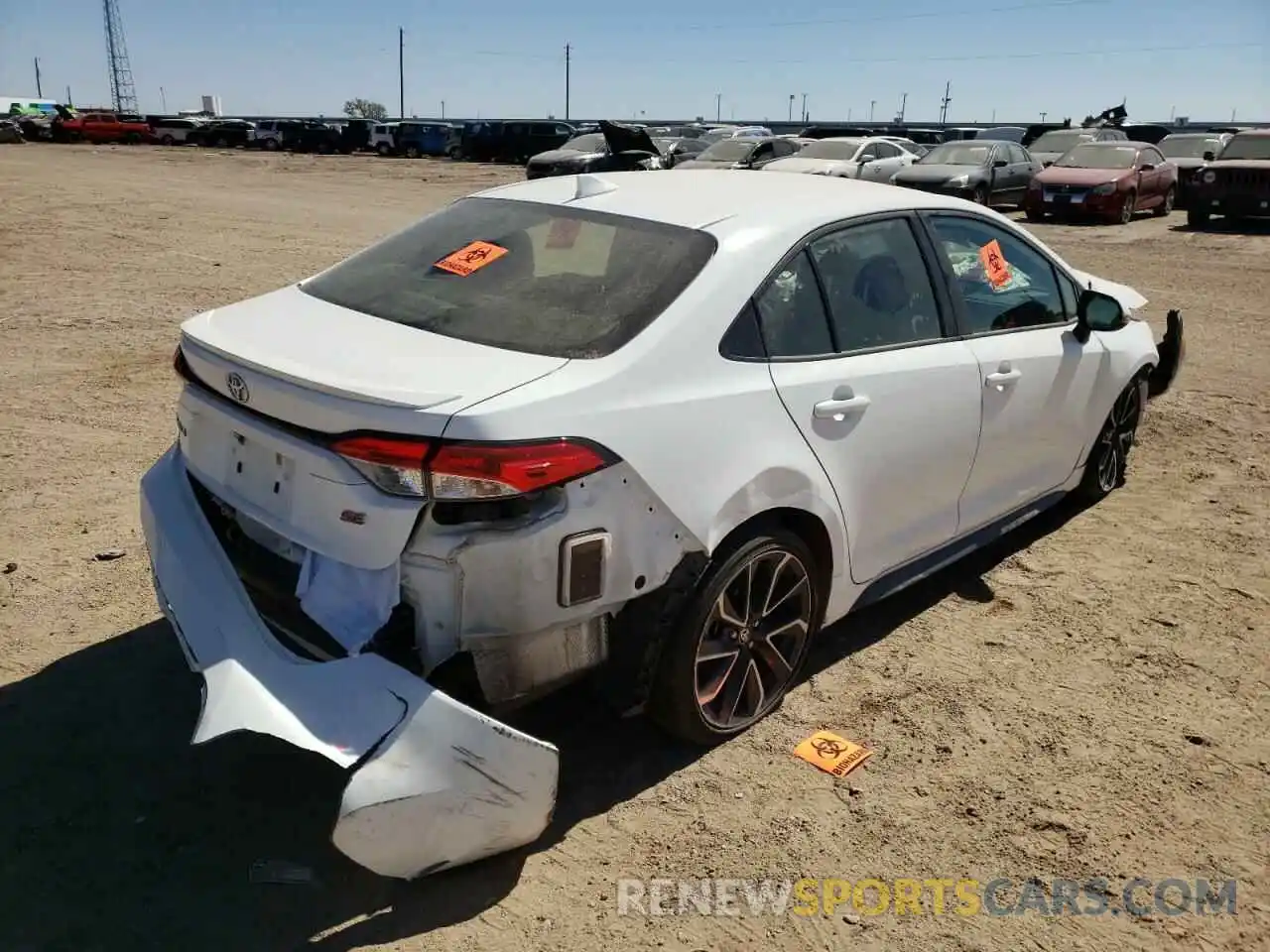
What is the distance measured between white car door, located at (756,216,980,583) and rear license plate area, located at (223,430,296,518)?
1410mm

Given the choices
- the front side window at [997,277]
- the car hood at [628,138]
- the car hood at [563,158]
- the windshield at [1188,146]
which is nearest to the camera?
the front side window at [997,277]

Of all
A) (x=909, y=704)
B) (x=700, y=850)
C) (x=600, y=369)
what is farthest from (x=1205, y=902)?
(x=600, y=369)

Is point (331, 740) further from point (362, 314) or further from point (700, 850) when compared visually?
point (362, 314)

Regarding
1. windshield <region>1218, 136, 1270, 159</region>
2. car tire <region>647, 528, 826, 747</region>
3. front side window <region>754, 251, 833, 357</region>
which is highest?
windshield <region>1218, 136, 1270, 159</region>

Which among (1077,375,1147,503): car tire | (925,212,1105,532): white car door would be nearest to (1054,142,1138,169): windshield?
(1077,375,1147,503): car tire

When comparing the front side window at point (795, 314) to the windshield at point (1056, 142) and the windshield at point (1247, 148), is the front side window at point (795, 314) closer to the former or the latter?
the windshield at point (1247, 148)

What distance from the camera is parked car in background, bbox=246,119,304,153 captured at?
1939 inches

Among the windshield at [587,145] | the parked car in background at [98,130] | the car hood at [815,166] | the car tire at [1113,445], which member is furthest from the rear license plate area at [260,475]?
the parked car in background at [98,130]

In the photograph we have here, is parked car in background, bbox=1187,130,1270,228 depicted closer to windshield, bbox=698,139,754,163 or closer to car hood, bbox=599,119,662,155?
windshield, bbox=698,139,754,163

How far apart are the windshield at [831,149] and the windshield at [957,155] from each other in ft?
5.61

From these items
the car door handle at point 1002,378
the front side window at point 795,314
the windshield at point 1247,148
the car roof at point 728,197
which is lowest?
the car door handle at point 1002,378

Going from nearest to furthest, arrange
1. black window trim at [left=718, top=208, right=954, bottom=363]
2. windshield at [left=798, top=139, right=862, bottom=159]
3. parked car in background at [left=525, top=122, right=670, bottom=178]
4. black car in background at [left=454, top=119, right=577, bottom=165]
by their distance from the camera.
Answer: black window trim at [left=718, top=208, right=954, bottom=363]
parked car in background at [left=525, top=122, right=670, bottom=178]
windshield at [left=798, top=139, right=862, bottom=159]
black car in background at [left=454, top=119, right=577, bottom=165]

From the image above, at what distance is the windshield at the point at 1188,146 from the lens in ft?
75.7

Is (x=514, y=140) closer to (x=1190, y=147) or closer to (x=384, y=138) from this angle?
(x=384, y=138)
